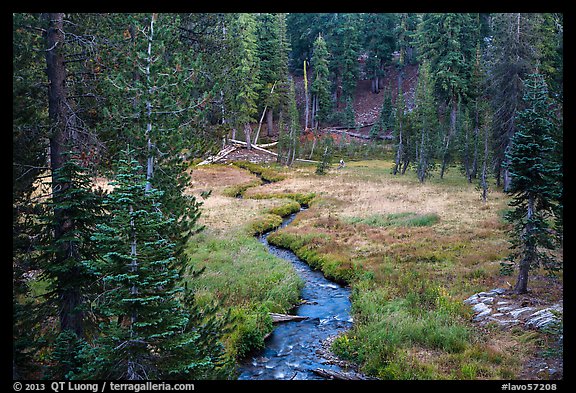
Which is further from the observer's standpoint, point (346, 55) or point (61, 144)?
point (346, 55)

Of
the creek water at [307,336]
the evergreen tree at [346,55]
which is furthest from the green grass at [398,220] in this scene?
the evergreen tree at [346,55]

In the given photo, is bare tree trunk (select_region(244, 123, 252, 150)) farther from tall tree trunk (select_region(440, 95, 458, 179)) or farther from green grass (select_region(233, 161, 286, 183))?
tall tree trunk (select_region(440, 95, 458, 179))

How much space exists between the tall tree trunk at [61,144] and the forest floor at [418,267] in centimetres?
729

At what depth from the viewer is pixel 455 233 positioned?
2100cm

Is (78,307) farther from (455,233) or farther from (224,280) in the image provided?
(455,233)

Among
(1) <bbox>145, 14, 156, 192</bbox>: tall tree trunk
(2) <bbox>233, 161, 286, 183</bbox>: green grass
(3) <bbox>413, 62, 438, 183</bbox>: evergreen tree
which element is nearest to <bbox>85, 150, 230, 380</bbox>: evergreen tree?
(1) <bbox>145, 14, 156, 192</bbox>: tall tree trunk

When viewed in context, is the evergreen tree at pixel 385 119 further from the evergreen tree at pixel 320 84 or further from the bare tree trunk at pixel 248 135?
the bare tree trunk at pixel 248 135

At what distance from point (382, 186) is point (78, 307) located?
3221cm

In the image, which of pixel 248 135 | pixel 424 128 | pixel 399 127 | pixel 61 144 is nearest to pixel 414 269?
pixel 61 144

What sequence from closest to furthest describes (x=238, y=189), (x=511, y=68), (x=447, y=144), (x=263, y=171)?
(x=511, y=68)
(x=238, y=189)
(x=447, y=144)
(x=263, y=171)

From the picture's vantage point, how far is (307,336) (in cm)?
1254

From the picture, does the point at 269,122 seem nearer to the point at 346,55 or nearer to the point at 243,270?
the point at 346,55

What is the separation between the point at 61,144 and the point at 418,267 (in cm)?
1458
